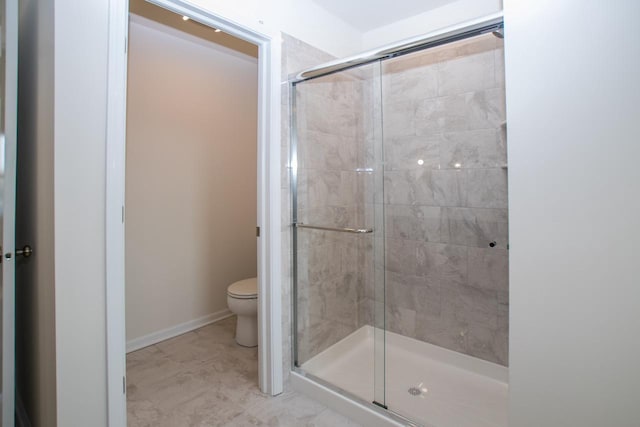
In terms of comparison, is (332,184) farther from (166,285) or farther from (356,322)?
(166,285)

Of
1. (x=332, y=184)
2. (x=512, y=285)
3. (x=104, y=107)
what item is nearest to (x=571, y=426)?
(x=512, y=285)

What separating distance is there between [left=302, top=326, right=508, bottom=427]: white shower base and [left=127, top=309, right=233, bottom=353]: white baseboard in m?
1.30

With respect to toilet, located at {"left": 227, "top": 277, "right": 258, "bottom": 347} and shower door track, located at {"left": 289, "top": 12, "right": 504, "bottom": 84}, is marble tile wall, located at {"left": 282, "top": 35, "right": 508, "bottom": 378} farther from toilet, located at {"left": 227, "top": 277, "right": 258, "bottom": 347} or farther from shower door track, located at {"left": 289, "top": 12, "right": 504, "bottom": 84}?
toilet, located at {"left": 227, "top": 277, "right": 258, "bottom": 347}

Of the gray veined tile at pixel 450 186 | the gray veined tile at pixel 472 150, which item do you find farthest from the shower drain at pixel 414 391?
the gray veined tile at pixel 472 150

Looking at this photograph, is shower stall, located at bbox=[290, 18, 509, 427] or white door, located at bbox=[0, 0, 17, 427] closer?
white door, located at bbox=[0, 0, 17, 427]

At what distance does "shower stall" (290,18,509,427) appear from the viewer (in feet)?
6.74

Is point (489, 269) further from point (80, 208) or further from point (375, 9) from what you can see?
point (80, 208)

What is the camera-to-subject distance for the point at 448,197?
2254mm

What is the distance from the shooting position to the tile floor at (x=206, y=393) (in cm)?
178

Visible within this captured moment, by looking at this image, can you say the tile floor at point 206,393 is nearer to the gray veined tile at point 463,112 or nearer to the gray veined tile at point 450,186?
the gray veined tile at point 450,186

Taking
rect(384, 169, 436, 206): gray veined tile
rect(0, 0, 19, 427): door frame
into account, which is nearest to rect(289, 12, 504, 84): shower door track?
rect(384, 169, 436, 206): gray veined tile

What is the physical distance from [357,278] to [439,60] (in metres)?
1.53

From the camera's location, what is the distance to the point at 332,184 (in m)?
2.21

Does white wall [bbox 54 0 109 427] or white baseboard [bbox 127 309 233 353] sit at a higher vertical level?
white wall [bbox 54 0 109 427]
